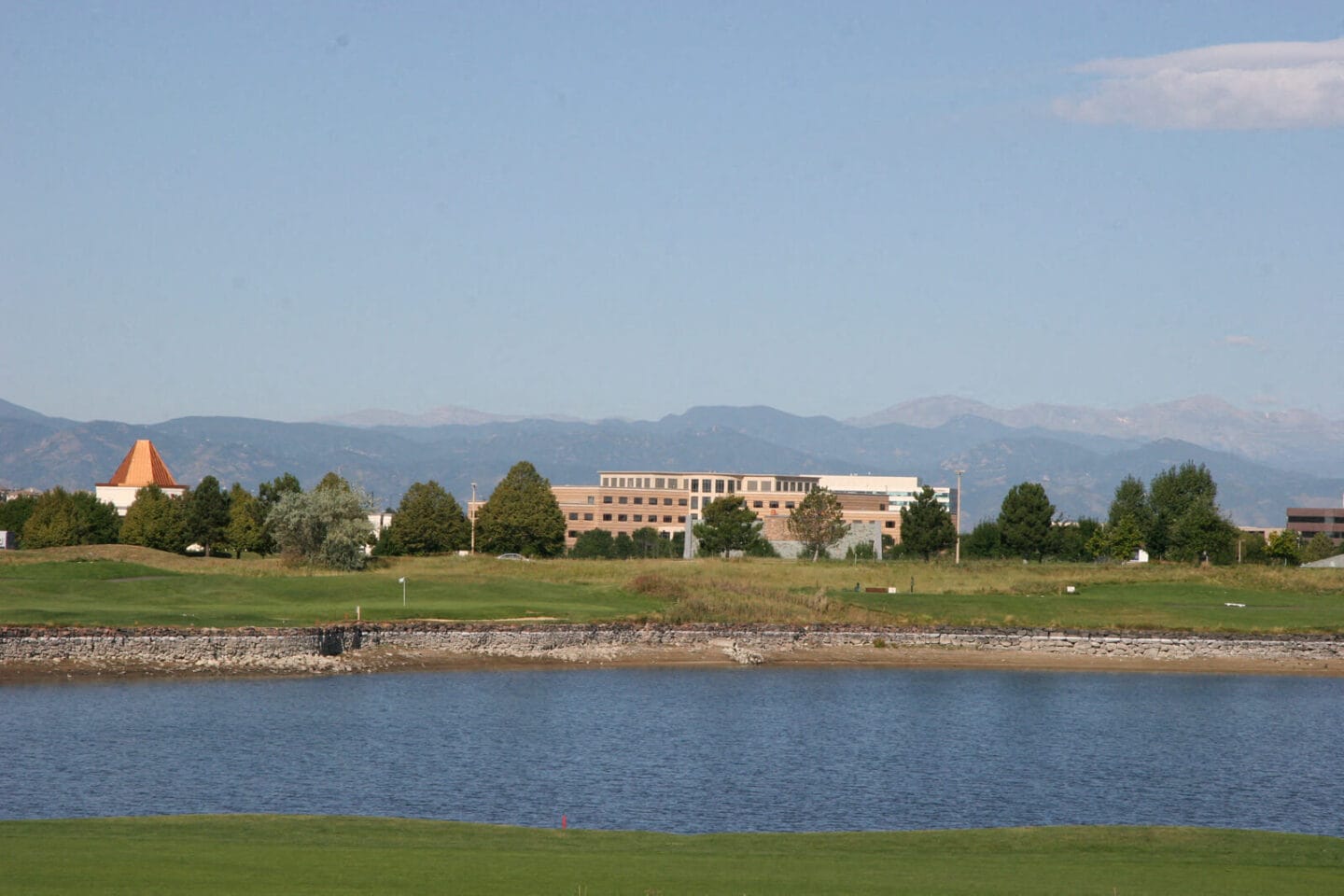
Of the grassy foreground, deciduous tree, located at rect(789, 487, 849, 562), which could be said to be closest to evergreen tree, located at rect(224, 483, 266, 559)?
deciduous tree, located at rect(789, 487, 849, 562)

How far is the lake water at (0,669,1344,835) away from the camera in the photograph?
30891 millimetres

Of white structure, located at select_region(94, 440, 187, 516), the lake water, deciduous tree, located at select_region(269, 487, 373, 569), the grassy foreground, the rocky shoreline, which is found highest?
white structure, located at select_region(94, 440, 187, 516)

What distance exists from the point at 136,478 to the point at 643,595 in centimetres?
9039

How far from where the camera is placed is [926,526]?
114m

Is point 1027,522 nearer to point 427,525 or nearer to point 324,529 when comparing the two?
point 427,525

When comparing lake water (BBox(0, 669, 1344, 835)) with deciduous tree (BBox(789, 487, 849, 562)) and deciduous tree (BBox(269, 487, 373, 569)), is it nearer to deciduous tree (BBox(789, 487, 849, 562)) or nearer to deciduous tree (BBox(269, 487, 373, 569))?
deciduous tree (BBox(269, 487, 373, 569))

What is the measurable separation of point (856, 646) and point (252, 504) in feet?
188

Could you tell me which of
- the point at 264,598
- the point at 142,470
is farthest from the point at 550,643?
the point at 142,470

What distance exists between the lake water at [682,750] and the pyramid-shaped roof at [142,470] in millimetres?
102536

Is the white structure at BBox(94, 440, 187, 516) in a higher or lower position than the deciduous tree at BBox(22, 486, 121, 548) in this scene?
higher

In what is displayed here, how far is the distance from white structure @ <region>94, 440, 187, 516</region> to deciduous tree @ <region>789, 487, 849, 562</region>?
61.0 meters

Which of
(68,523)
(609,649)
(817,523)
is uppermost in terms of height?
(817,523)

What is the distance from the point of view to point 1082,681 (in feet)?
189

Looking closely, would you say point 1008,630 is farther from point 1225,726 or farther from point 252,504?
point 252,504
